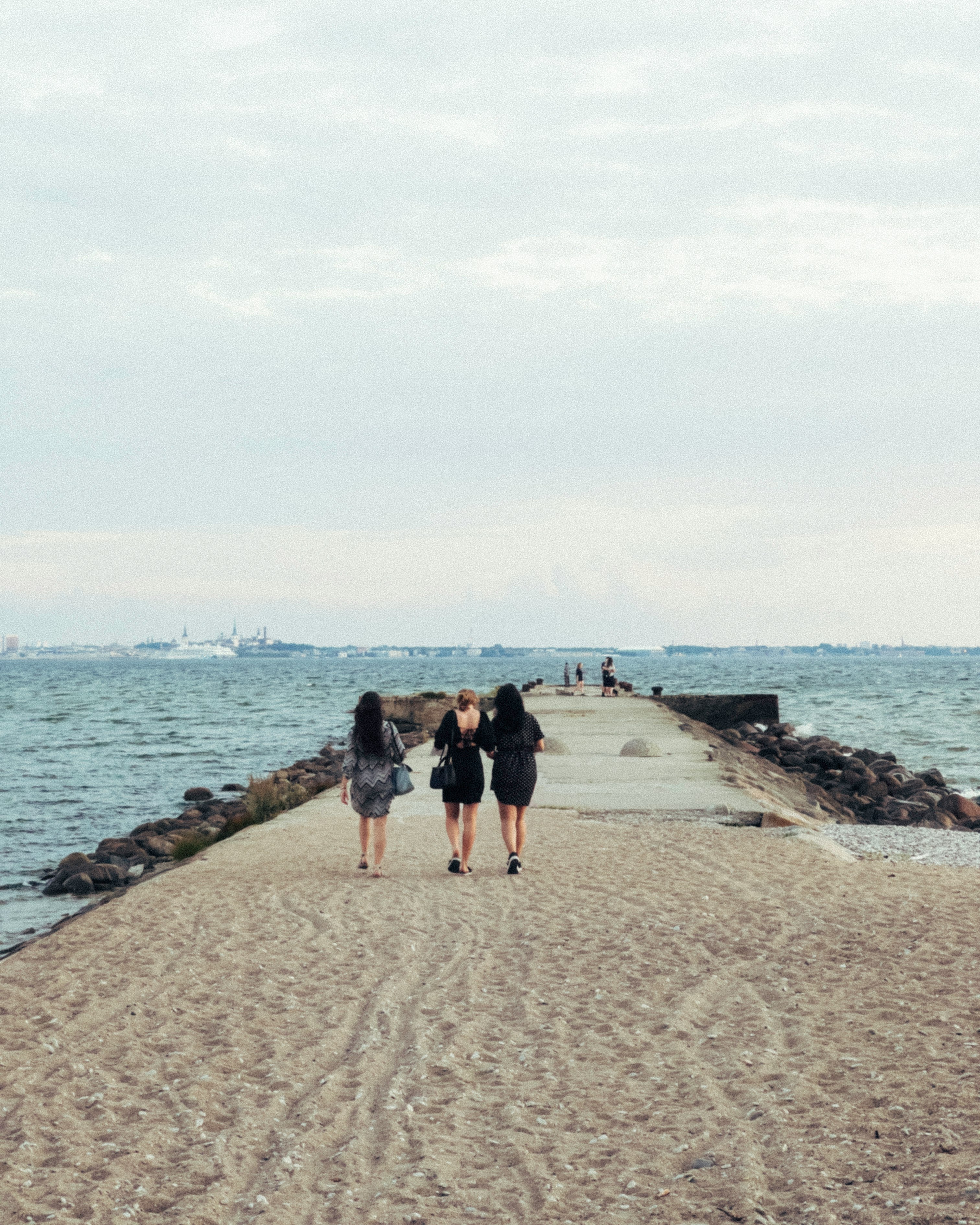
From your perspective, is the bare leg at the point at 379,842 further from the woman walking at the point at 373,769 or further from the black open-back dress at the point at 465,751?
the black open-back dress at the point at 465,751

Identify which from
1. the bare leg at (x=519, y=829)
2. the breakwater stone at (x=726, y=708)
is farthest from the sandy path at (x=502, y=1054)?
the breakwater stone at (x=726, y=708)

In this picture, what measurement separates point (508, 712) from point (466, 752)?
50 centimetres

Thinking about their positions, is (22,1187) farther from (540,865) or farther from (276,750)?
(276,750)

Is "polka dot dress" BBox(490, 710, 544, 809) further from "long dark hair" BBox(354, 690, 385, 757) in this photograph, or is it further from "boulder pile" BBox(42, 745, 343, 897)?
"boulder pile" BBox(42, 745, 343, 897)

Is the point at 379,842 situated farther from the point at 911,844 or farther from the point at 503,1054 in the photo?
the point at 911,844

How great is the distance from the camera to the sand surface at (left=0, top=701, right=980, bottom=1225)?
4.05 metres

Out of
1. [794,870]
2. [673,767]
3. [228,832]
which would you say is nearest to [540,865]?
[794,870]

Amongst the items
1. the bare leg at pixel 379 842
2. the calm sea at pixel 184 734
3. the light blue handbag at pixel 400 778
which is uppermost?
the light blue handbag at pixel 400 778

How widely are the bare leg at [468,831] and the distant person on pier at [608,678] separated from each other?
27443 mm

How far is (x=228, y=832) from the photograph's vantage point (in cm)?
1502

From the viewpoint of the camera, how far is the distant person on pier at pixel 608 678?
3762 cm

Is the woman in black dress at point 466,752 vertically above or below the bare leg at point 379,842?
above

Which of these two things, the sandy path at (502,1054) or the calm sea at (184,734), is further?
the calm sea at (184,734)

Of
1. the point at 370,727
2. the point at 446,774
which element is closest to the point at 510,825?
the point at 446,774
